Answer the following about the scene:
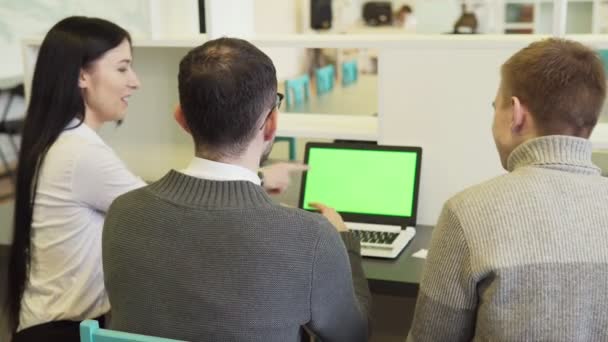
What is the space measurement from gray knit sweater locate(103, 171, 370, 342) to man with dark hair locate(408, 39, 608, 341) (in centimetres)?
21

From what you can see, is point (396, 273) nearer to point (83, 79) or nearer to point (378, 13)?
point (83, 79)

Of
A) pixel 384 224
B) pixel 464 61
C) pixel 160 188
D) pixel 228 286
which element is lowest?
pixel 384 224

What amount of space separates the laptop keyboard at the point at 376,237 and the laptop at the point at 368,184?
0.08 feet

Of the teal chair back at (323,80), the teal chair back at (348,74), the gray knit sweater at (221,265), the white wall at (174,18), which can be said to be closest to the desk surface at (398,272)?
the gray knit sweater at (221,265)

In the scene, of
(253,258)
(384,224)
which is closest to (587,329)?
(253,258)

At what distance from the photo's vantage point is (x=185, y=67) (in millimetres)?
1312

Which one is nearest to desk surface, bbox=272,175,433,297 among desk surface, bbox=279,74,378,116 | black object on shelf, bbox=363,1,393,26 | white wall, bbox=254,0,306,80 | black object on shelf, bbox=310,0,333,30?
desk surface, bbox=279,74,378,116

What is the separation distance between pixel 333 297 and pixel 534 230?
0.36 meters

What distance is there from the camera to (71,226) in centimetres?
182

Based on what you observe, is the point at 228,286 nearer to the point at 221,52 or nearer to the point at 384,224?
the point at 221,52

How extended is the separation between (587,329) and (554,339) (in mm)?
61

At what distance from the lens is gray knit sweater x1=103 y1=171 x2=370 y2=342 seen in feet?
4.01

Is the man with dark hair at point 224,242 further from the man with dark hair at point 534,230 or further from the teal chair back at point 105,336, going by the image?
the man with dark hair at point 534,230

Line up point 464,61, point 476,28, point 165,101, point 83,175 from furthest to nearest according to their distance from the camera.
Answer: point 476,28 < point 165,101 < point 464,61 < point 83,175
